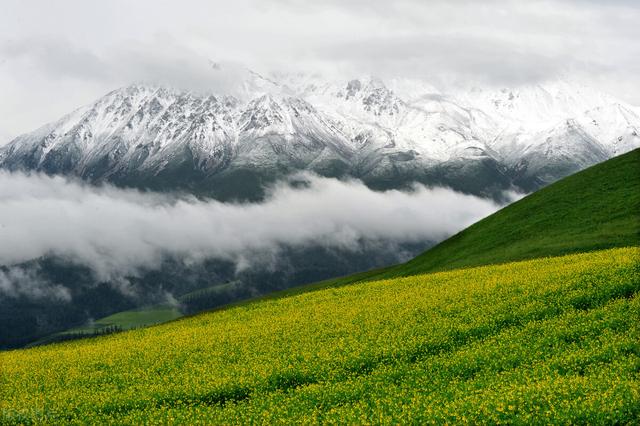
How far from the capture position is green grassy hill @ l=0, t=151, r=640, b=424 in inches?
904

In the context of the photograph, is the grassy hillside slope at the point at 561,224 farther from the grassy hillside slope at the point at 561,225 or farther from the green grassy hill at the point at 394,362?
the green grassy hill at the point at 394,362

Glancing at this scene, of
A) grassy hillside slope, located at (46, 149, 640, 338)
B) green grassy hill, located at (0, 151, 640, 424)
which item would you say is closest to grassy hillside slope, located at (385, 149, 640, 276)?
grassy hillside slope, located at (46, 149, 640, 338)

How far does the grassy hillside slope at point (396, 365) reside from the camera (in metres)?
22.9

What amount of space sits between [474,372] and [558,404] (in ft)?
22.2

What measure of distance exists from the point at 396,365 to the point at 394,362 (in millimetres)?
579

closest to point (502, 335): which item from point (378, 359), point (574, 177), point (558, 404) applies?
point (378, 359)

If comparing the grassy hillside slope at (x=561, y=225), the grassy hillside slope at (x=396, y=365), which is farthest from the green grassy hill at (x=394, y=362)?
the grassy hillside slope at (x=561, y=225)

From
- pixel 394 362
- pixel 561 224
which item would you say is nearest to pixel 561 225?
pixel 561 224

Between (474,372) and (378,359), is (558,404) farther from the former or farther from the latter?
(378,359)

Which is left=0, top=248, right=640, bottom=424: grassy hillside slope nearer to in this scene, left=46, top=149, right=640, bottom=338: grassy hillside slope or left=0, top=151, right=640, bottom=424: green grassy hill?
left=0, top=151, right=640, bottom=424: green grassy hill

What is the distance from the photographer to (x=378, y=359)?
31.9 meters

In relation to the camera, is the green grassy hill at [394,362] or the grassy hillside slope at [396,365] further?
the green grassy hill at [394,362]

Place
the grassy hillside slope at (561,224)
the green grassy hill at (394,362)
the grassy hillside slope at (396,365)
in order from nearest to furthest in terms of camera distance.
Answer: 1. the grassy hillside slope at (396,365)
2. the green grassy hill at (394,362)
3. the grassy hillside slope at (561,224)

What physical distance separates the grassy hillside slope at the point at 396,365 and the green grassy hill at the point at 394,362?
0.10 m
